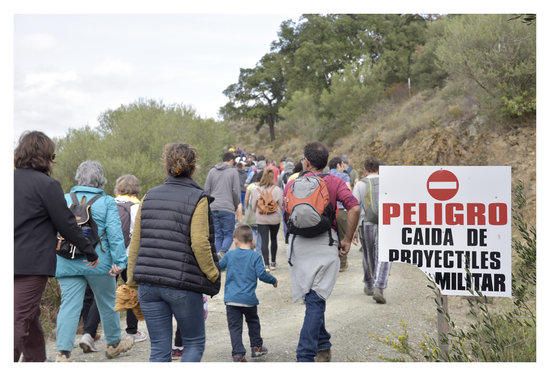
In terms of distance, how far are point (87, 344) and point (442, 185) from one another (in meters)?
3.82

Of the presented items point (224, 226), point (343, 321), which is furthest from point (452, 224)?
point (224, 226)

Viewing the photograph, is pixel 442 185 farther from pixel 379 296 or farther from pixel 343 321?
pixel 379 296

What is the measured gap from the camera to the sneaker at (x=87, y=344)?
21.9ft

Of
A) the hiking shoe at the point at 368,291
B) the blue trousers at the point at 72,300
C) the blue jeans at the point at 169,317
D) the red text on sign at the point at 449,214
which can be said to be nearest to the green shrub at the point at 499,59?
the hiking shoe at the point at 368,291

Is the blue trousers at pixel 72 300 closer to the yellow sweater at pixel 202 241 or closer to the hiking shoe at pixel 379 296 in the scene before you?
the yellow sweater at pixel 202 241

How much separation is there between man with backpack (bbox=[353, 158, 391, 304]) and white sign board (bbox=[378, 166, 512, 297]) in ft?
11.1

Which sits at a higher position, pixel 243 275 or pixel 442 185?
pixel 442 185

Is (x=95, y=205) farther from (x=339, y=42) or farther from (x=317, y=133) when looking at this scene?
(x=339, y=42)

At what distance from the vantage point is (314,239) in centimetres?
598

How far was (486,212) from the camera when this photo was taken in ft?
17.2

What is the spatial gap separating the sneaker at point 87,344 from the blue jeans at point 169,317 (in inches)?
81.9

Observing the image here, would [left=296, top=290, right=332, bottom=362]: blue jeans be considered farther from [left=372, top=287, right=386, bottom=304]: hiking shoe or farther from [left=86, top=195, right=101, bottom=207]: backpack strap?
[left=372, top=287, right=386, bottom=304]: hiking shoe

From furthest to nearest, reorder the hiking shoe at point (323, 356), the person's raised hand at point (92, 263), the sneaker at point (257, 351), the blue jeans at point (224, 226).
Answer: the blue jeans at point (224, 226)
the sneaker at point (257, 351)
the hiking shoe at point (323, 356)
the person's raised hand at point (92, 263)

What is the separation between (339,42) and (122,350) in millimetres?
50110
